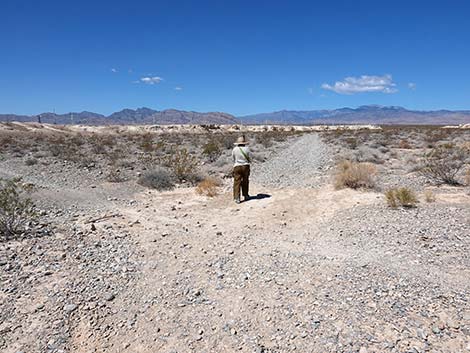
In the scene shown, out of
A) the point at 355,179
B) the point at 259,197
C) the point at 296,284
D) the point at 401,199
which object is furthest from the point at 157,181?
the point at 296,284

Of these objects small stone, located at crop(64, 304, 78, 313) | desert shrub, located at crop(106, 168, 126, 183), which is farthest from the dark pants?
small stone, located at crop(64, 304, 78, 313)

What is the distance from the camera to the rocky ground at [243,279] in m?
3.91

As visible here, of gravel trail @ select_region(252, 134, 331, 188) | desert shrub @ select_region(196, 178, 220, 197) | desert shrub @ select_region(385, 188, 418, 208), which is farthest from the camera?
gravel trail @ select_region(252, 134, 331, 188)

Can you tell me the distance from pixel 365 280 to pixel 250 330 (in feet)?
6.11

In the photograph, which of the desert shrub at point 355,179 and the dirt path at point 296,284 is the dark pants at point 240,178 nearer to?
the dirt path at point 296,284

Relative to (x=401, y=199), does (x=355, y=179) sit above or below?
above

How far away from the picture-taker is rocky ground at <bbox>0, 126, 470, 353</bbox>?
391 centimetres

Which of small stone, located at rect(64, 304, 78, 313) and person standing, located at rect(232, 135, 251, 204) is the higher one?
person standing, located at rect(232, 135, 251, 204)

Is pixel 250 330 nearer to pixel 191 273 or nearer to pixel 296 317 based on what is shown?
pixel 296 317

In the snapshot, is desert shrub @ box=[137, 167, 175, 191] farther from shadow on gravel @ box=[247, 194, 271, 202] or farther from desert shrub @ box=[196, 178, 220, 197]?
shadow on gravel @ box=[247, 194, 271, 202]

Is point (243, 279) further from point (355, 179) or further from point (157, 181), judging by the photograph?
point (157, 181)

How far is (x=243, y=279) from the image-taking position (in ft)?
16.8

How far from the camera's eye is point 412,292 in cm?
453

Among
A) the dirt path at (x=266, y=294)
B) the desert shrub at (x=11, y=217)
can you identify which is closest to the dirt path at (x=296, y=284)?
the dirt path at (x=266, y=294)
